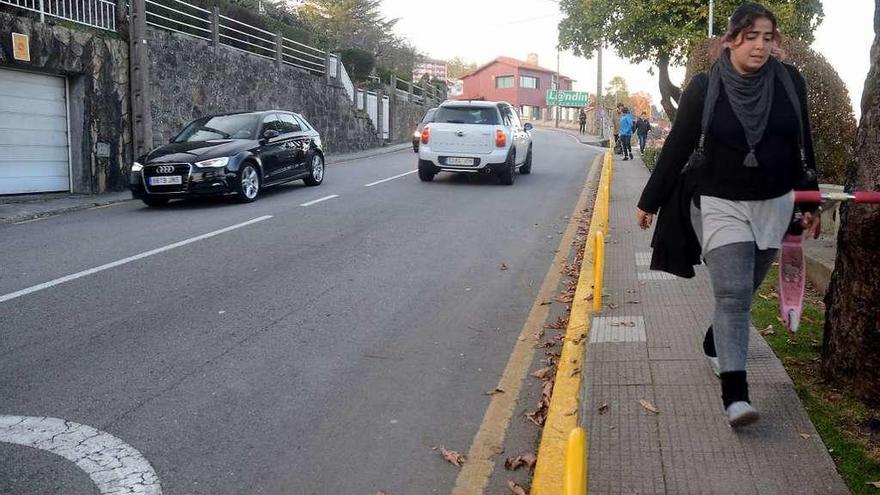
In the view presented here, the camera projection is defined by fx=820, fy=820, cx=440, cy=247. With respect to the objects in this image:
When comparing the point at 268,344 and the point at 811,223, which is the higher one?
the point at 811,223

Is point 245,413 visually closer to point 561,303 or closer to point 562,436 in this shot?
point 562,436

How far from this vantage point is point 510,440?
13.4ft

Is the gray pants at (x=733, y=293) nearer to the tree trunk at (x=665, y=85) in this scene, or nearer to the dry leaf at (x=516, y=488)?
the dry leaf at (x=516, y=488)

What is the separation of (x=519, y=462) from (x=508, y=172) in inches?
518

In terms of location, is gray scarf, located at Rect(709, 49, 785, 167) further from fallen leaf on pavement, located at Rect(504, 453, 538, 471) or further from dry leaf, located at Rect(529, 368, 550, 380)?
dry leaf, located at Rect(529, 368, 550, 380)

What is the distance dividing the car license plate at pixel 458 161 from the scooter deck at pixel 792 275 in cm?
1284

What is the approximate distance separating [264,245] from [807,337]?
236 inches

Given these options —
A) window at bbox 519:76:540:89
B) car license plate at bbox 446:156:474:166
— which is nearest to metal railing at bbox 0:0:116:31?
car license plate at bbox 446:156:474:166

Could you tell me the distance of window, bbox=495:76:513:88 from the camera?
88.7 m

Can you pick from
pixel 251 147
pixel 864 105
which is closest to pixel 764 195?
pixel 864 105

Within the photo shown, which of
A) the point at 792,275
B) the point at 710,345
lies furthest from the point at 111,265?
the point at 792,275

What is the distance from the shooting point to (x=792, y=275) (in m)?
3.87

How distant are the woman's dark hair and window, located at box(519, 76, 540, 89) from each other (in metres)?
86.3

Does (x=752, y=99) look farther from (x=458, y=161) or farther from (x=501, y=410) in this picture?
(x=458, y=161)
